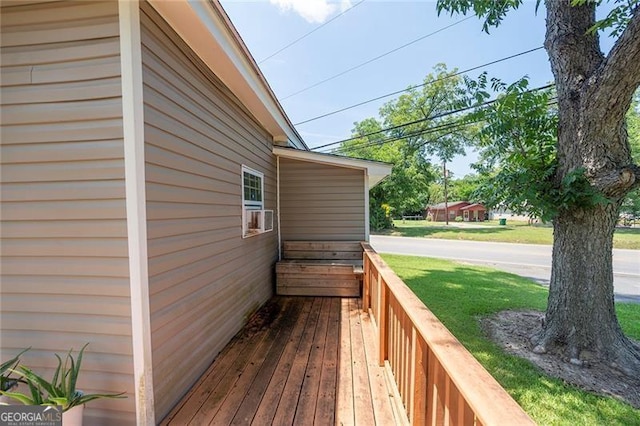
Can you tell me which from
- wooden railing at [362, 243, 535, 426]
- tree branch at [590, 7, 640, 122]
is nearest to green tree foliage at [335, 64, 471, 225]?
tree branch at [590, 7, 640, 122]

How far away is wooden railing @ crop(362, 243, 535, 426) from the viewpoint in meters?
0.70

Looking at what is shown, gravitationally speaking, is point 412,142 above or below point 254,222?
above

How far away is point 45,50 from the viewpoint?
1.70 meters

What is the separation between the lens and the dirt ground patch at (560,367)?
2691mm

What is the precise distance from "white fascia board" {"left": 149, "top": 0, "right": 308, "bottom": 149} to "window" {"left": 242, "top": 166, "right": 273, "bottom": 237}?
2.89 feet

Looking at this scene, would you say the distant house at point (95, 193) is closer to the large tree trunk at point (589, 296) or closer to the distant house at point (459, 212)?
the large tree trunk at point (589, 296)

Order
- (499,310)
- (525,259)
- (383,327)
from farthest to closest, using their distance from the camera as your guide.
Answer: (525,259), (499,310), (383,327)

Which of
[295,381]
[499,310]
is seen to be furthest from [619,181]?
[295,381]

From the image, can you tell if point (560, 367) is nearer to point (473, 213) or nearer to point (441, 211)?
point (441, 211)

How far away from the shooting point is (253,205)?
391 cm

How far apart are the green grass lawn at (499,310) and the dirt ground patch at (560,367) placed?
0.47 ft

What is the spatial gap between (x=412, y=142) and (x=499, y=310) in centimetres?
1857

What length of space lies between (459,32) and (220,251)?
9377 mm

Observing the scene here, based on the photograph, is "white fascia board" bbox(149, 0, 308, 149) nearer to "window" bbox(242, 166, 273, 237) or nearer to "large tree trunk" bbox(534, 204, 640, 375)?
"window" bbox(242, 166, 273, 237)
